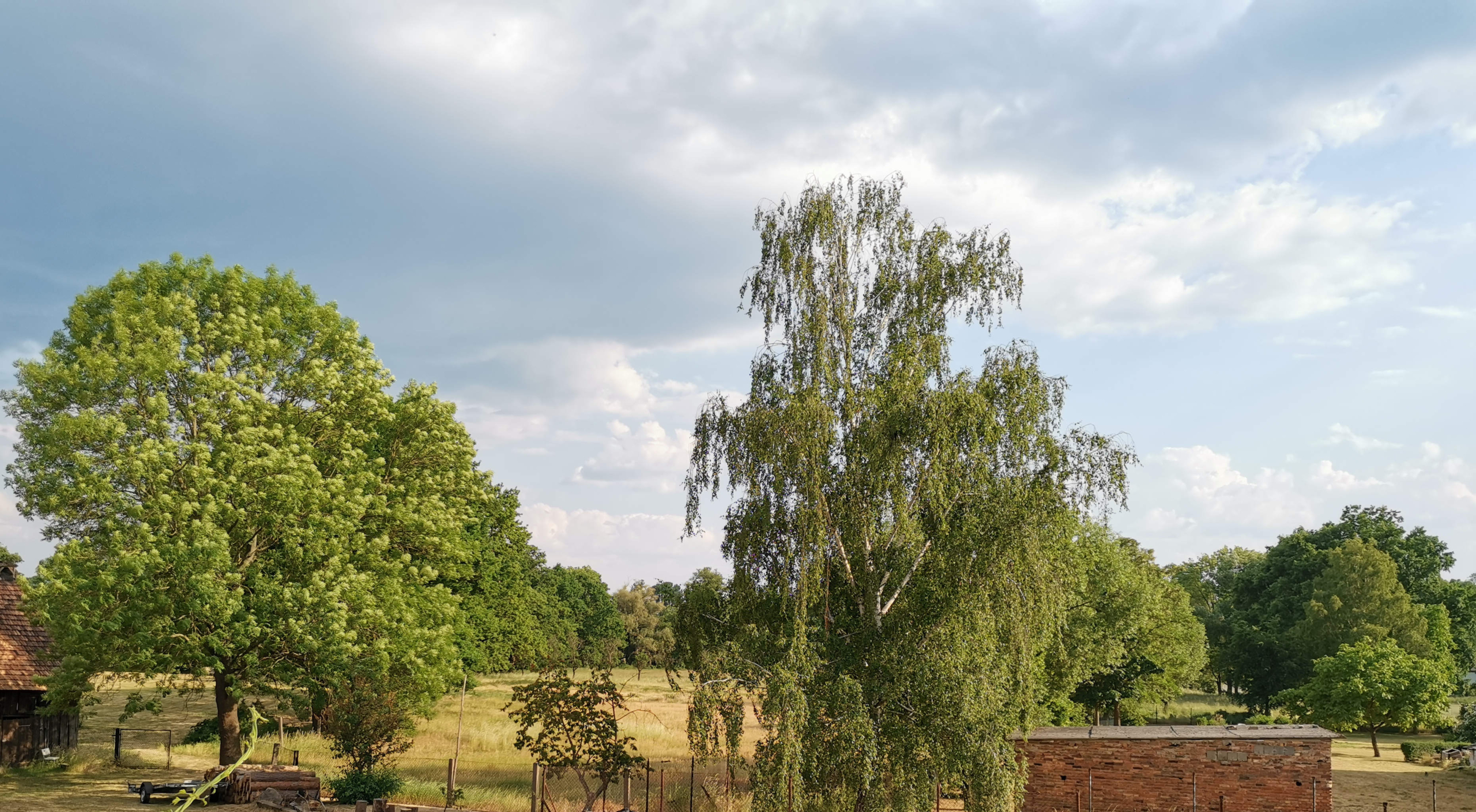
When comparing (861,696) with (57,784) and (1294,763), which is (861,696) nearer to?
(1294,763)

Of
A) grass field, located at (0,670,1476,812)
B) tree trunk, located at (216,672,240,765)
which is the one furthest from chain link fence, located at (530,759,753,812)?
tree trunk, located at (216,672,240,765)

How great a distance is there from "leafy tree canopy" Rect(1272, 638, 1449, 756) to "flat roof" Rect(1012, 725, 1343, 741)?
1706 cm

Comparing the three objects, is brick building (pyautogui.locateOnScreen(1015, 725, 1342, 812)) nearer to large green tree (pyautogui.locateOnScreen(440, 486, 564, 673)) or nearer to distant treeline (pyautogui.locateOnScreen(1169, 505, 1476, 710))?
large green tree (pyautogui.locateOnScreen(440, 486, 564, 673))

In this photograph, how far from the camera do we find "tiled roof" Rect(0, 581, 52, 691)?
30.0m

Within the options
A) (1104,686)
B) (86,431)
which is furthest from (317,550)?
(1104,686)

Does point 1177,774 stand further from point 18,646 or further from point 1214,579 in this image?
point 1214,579

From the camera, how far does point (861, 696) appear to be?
61.6 ft

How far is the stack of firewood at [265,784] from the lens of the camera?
25.0m

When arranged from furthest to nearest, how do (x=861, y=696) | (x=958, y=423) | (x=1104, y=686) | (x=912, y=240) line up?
1. (x=1104, y=686)
2. (x=912, y=240)
3. (x=958, y=423)
4. (x=861, y=696)

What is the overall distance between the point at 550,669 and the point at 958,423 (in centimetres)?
1212

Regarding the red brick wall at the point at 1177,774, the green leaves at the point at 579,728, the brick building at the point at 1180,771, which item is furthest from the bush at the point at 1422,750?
the green leaves at the point at 579,728

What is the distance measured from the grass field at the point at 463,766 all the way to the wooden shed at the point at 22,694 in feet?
3.13

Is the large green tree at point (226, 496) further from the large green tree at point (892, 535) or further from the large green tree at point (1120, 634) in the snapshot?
the large green tree at point (1120, 634)

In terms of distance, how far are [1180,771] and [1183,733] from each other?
1229 mm
